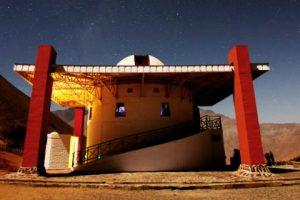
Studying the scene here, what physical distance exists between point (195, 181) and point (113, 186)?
3.89 m

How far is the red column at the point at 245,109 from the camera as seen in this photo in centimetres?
1353

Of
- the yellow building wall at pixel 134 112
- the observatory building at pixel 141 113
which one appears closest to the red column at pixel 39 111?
the observatory building at pixel 141 113

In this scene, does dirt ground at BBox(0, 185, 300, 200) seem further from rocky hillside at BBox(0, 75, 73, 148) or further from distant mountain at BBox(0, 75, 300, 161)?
distant mountain at BBox(0, 75, 300, 161)

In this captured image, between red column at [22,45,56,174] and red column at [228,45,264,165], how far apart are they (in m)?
12.3

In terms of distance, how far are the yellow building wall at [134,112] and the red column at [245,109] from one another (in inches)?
220

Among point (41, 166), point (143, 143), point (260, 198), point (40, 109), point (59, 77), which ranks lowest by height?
point (260, 198)

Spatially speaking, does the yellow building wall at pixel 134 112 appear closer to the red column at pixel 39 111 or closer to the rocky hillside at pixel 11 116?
the red column at pixel 39 111

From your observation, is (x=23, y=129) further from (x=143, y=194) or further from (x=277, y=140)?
(x=277, y=140)

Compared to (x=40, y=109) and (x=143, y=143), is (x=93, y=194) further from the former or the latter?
(x=143, y=143)

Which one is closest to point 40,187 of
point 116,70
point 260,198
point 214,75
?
point 116,70

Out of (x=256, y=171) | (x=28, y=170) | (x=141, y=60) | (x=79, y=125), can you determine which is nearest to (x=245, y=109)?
(x=256, y=171)

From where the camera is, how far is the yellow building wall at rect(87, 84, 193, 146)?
18.8 meters

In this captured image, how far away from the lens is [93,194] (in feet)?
29.7

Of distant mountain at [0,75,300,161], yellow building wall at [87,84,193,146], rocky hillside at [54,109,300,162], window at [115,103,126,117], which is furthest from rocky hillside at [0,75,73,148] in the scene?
rocky hillside at [54,109,300,162]
